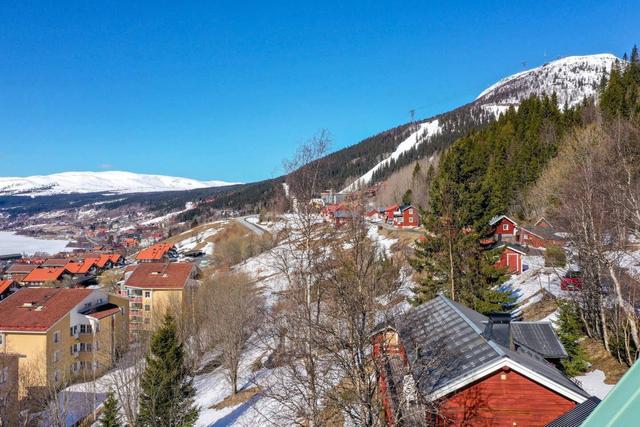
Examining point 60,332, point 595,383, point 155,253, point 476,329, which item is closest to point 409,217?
point 60,332

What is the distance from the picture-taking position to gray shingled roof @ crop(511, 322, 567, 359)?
16.0 meters

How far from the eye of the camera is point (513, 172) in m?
56.8

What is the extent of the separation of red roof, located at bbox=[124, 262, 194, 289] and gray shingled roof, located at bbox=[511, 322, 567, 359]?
127 feet

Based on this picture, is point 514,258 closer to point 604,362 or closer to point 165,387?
point 604,362

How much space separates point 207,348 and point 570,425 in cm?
2760

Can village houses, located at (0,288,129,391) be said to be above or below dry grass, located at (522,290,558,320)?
below

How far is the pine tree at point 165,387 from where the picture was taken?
706 inches

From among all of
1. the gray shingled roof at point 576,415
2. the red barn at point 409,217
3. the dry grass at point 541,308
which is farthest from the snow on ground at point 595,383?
the red barn at point 409,217

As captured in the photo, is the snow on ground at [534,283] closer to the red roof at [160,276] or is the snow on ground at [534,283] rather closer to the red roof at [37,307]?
the red roof at [160,276]

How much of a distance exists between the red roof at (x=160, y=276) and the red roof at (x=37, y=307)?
8.78m

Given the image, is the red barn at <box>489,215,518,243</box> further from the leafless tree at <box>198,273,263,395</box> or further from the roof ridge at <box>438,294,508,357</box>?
the roof ridge at <box>438,294,508,357</box>

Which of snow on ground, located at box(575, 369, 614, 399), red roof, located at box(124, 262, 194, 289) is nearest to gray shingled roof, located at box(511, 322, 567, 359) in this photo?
snow on ground, located at box(575, 369, 614, 399)

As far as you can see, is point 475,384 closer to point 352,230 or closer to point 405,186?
Result: point 352,230

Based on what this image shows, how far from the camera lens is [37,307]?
36.1 meters
